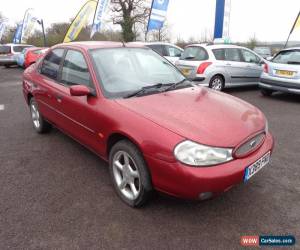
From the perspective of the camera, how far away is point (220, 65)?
28.5 ft

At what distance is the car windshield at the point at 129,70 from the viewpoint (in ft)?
10.9

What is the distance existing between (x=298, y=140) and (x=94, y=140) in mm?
3395

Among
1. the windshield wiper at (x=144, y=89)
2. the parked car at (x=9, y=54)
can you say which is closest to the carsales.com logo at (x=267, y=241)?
the windshield wiper at (x=144, y=89)

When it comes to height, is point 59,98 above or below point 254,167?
above

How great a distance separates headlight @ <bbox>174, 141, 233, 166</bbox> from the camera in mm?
2408

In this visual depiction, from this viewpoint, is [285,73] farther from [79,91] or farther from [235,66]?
[79,91]

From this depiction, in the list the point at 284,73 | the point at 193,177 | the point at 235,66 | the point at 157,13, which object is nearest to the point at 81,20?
the point at 157,13

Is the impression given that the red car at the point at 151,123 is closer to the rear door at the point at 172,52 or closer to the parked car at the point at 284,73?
the parked car at the point at 284,73

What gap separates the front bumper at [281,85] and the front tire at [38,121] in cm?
589

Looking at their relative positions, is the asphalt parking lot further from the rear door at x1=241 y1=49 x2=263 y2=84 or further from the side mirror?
the rear door at x1=241 y1=49 x2=263 y2=84

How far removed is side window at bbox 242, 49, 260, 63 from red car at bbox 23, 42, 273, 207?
238 inches

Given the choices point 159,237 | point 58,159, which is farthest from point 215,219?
point 58,159

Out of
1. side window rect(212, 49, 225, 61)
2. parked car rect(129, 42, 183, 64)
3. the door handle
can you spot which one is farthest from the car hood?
parked car rect(129, 42, 183, 64)

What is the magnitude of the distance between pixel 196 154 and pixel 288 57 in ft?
21.3
